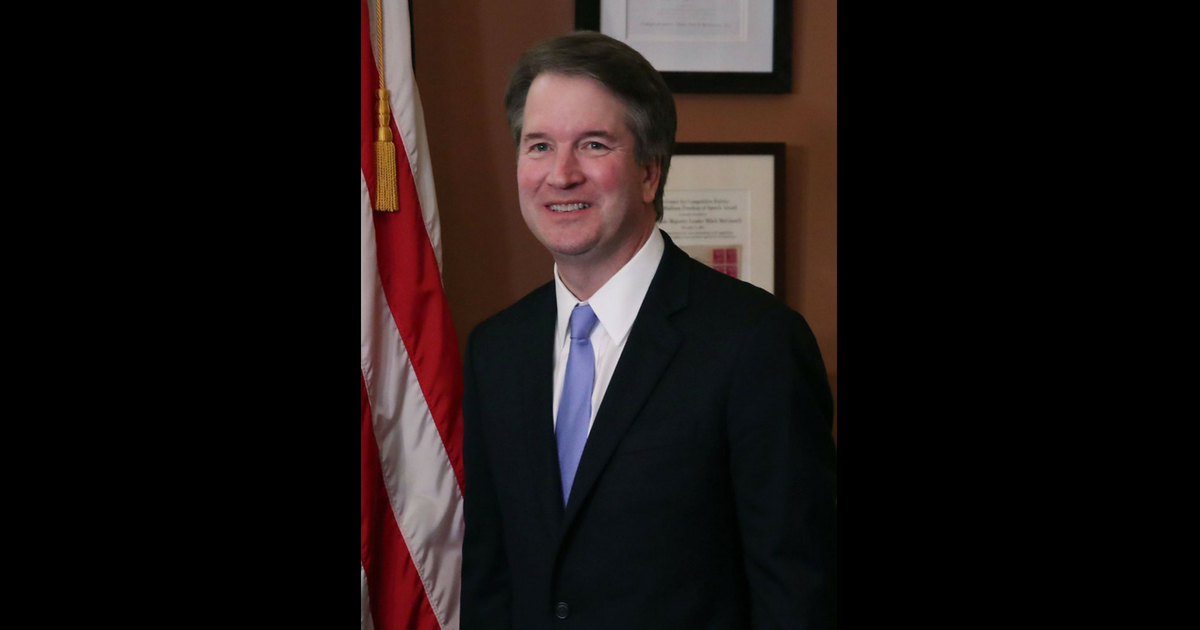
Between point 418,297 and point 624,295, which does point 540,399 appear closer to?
point 624,295

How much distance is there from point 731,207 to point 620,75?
0.82m

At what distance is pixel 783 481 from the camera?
1.20m

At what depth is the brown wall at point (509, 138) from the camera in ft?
6.64

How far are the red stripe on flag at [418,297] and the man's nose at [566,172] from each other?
21.9 inches

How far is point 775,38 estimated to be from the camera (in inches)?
81.7

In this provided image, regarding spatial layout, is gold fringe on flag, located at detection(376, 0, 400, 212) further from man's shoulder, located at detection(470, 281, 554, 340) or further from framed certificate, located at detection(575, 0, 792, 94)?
framed certificate, located at detection(575, 0, 792, 94)

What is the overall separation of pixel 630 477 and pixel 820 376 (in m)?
0.33

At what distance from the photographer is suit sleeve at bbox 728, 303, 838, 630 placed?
1.20 m

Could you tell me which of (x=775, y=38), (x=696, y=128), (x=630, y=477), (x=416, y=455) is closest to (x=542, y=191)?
(x=630, y=477)

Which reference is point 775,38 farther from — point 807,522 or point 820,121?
point 807,522

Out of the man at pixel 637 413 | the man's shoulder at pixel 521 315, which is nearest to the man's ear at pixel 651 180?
the man at pixel 637 413

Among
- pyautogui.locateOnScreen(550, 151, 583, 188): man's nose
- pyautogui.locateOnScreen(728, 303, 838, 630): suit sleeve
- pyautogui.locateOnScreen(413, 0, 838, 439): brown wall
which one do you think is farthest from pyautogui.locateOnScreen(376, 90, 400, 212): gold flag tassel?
pyautogui.locateOnScreen(728, 303, 838, 630): suit sleeve

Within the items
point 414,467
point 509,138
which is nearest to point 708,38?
point 509,138

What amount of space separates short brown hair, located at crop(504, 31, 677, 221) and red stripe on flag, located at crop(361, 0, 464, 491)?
0.46 m
